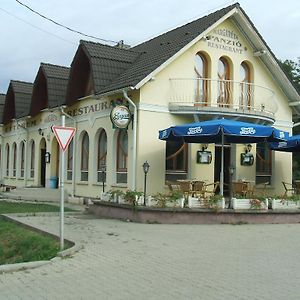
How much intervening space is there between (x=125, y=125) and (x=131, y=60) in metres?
4.50

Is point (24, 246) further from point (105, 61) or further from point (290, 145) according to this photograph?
point (290, 145)

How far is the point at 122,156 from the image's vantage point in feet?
62.3

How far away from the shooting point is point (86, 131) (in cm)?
2136

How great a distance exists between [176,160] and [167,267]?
1029 cm

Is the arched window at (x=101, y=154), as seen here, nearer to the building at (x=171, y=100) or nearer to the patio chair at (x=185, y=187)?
the building at (x=171, y=100)

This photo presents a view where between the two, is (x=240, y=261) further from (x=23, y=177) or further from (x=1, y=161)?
(x=1, y=161)

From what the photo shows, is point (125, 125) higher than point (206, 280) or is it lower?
higher

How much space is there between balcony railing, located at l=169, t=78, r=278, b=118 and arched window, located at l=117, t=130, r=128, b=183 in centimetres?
219

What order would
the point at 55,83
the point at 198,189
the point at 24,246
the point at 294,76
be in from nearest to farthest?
the point at 24,246
the point at 198,189
the point at 55,83
the point at 294,76

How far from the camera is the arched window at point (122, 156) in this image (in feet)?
61.3

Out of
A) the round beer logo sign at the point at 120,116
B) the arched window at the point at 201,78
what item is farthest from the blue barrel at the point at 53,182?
the arched window at the point at 201,78

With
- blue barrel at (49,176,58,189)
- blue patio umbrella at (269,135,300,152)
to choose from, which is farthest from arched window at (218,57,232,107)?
blue barrel at (49,176,58,189)

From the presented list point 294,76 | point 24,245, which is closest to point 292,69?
point 294,76

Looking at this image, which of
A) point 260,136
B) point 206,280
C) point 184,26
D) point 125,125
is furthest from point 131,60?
point 206,280
